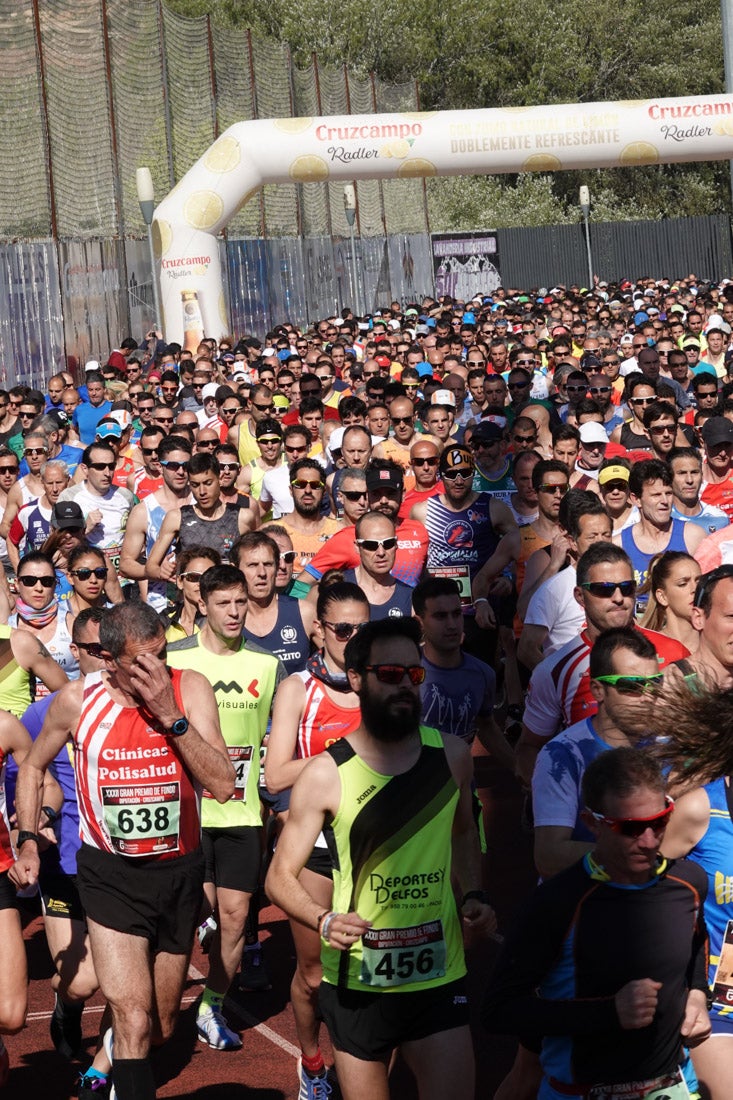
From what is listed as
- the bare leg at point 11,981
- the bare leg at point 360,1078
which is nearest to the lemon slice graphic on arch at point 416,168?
the bare leg at point 11,981

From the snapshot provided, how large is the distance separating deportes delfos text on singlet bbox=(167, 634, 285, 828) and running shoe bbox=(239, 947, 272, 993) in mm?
877

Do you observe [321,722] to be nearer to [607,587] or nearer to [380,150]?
[607,587]

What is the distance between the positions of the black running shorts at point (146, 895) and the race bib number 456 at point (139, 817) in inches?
2.5

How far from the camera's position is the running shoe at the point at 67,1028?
679 centimetres

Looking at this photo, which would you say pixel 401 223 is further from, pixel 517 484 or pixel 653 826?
pixel 653 826

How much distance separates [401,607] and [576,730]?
10.8 ft

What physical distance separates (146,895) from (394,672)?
1.30 metres

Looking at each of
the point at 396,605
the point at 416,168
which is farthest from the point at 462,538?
the point at 416,168

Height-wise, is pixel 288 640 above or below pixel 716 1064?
above

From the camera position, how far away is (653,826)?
3949 mm

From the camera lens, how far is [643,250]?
56.0 metres

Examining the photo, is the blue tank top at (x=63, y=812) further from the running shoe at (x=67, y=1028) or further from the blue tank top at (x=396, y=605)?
the blue tank top at (x=396, y=605)

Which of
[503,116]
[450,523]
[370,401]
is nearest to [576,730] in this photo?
[450,523]

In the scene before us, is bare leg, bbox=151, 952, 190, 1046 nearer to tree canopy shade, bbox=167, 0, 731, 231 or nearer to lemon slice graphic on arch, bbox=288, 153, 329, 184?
lemon slice graphic on arch, bbox=288, 153, 329, 184
